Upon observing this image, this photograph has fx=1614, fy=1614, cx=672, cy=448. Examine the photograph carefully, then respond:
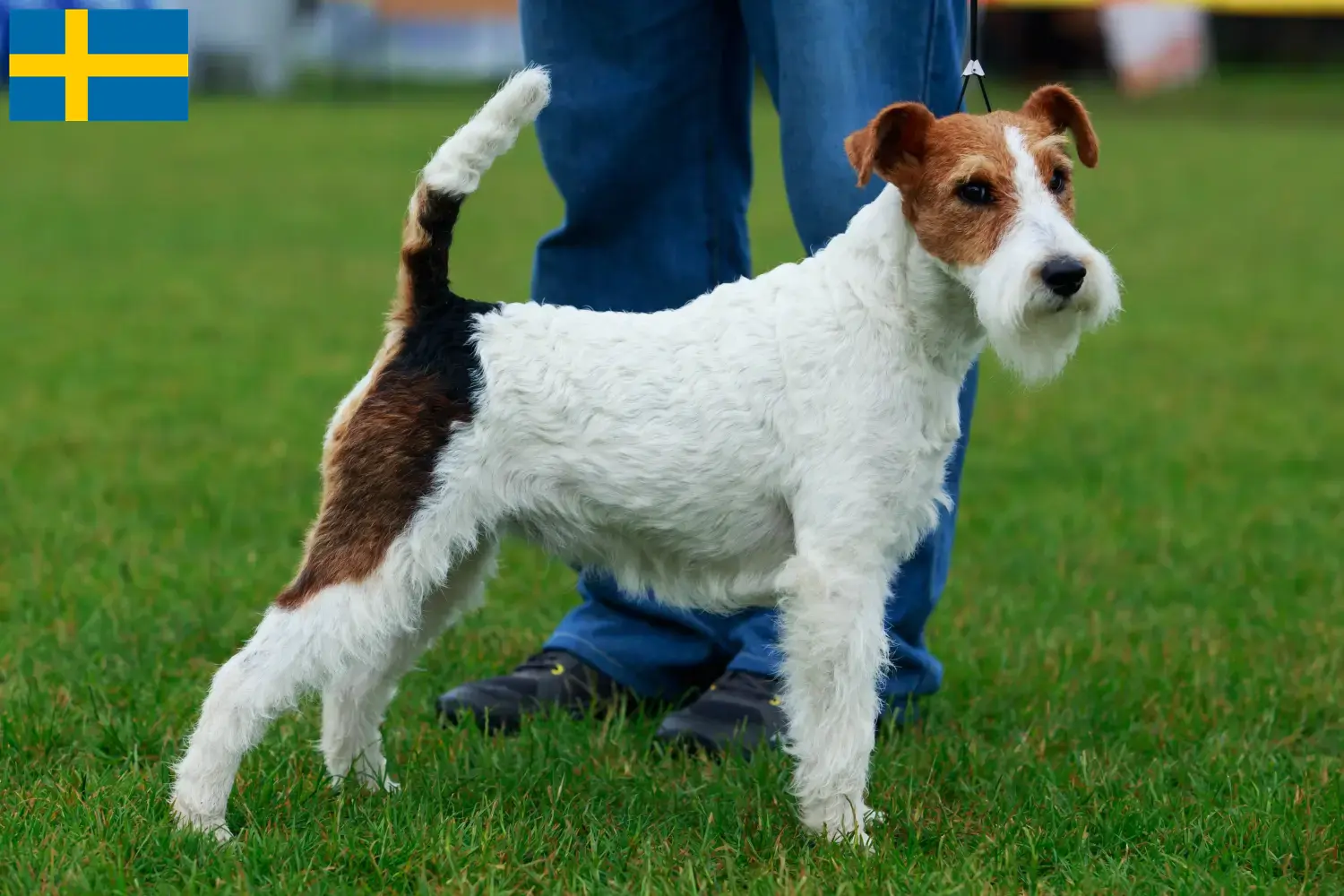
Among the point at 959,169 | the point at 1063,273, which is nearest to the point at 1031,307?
the point at 1063,273

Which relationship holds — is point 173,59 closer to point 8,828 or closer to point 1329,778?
point 8,828

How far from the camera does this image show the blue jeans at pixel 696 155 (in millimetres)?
3559

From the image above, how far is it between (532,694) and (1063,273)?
6.22ft

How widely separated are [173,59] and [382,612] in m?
1.52

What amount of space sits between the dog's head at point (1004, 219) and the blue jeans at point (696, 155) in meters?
0.41

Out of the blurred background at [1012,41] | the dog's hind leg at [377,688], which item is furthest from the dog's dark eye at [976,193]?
the blurred background at [1012,41]

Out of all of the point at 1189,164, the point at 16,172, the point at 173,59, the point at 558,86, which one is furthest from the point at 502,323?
the point at 1189,164

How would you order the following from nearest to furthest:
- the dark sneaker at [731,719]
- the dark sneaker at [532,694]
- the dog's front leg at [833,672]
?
the dog's front leg at [833,672] → the dark sneaker at [731,719] → the dark sneaker at [532,694]

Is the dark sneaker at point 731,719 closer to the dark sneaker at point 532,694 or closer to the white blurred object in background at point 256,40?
the dark sneaker at point 532,694

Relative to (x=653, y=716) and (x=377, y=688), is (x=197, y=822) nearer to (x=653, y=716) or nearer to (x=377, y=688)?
(x=377, y=688)

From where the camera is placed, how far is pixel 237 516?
19.0 feet

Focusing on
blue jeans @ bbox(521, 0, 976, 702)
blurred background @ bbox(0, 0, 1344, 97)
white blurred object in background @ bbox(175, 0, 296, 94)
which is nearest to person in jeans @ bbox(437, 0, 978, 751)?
blue jeans @ bbox(521, 0, 976, 702)

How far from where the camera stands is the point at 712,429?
10.4ft

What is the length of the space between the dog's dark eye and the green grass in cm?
125
